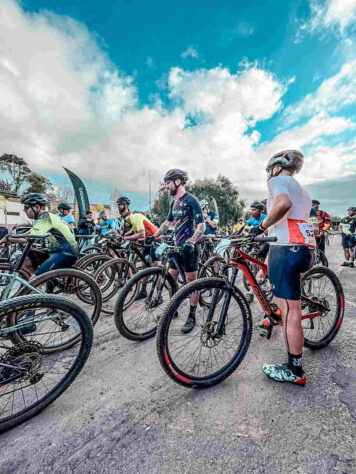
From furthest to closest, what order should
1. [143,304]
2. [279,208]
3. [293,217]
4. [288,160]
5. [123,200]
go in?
[123,200] < [143,304] < [288,160] < [293,217] < [279,208]

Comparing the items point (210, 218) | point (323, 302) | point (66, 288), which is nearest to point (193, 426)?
point (323, 302)

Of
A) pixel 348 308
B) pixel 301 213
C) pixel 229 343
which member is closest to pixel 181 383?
pixel 229 343

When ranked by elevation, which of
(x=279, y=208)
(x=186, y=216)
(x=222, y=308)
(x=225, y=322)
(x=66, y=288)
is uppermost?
(x=186, y=216)

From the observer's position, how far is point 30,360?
1.85m

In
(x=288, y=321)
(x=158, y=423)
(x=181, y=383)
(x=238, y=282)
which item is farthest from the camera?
(x=238, y=282)

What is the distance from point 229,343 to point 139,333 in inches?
47.3

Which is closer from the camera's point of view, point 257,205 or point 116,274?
point 116,274

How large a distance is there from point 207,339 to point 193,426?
0.67 metres

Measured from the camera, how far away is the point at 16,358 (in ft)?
5.90

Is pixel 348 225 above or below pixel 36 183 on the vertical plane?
below

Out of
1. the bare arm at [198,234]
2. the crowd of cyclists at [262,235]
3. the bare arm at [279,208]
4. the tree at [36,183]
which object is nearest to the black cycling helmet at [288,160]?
the crowd of cyclists at [262,235]

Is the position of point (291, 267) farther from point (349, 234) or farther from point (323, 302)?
point (349, 234)

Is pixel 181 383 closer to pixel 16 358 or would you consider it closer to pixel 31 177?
pixel 16 358

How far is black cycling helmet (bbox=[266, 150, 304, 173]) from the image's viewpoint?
7.26 ft
